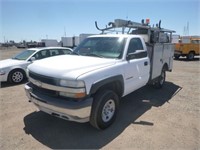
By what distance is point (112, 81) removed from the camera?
354 cm

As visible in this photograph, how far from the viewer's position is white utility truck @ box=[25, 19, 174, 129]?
2.95 meters

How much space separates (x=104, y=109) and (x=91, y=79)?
2.92 ft

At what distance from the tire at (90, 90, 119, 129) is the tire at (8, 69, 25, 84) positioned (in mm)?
→ 5139

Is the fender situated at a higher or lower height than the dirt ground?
higher

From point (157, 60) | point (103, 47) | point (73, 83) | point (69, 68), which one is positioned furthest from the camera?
point (157, 60)

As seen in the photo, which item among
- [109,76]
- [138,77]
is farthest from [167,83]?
[109,76]

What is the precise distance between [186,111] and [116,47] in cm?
262

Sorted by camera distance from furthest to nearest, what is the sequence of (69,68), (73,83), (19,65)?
(19,65) < (69,68) < (73,83)

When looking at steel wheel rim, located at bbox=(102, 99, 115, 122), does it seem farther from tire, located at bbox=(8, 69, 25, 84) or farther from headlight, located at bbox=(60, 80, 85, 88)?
tire, located at bbox=(8, 69, 25, 84)

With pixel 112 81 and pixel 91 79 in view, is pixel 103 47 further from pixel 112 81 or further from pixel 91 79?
pixel 91 79

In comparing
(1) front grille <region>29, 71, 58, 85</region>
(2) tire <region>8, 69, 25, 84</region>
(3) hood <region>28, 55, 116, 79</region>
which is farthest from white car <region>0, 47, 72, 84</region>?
(1) front grille <region>29, 71, 58, 85</region>

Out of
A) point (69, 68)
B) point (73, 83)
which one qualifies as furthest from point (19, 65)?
point (73, 83)

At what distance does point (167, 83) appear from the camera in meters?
7.61

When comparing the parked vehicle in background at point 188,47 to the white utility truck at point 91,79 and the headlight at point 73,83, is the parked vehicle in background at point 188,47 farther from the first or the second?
the headlight at point 73,83
